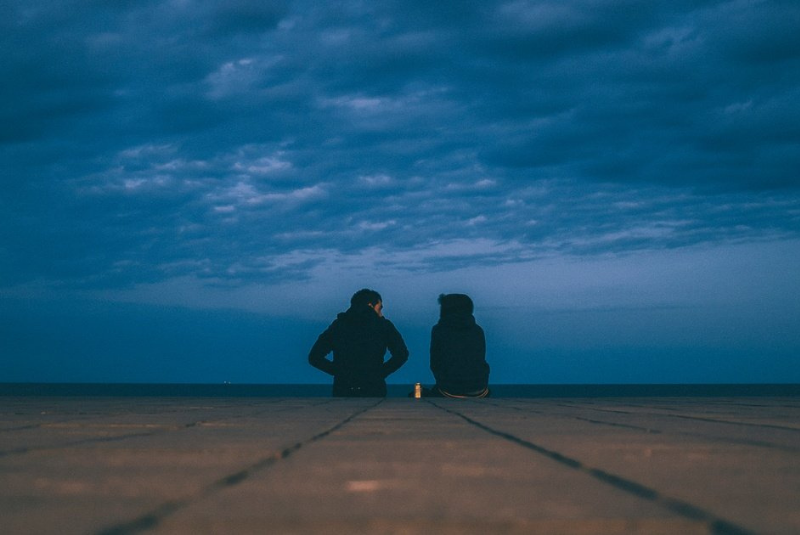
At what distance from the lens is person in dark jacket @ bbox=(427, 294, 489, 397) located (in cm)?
936

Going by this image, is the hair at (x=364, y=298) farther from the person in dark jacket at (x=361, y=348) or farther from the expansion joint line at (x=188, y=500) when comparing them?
the expansion joint line at (x=188, y=500)

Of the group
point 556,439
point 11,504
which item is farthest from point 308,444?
point 11,504

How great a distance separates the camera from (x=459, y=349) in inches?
368

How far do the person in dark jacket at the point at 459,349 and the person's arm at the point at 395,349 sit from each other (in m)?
0.39

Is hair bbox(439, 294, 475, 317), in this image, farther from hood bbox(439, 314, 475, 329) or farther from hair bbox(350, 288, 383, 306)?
hair bbox(350, 288, 383, 306)

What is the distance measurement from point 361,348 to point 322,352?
0.49 metres

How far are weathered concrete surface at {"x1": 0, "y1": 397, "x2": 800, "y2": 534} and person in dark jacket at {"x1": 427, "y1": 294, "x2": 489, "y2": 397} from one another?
502cm

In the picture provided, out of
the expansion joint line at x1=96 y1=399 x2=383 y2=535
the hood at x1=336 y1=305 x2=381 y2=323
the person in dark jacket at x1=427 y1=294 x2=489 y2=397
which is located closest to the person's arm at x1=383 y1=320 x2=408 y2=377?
the hood at x1=336 y1=305 x2=381 y2=323

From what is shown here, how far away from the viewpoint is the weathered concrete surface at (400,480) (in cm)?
168

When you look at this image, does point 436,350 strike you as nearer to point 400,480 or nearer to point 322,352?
point 322,352

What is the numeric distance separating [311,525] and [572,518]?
1.73 ft

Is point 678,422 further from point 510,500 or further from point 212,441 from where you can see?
point 510,500

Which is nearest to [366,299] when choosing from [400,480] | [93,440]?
[93,440]

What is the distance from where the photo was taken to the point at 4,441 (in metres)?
3.57
